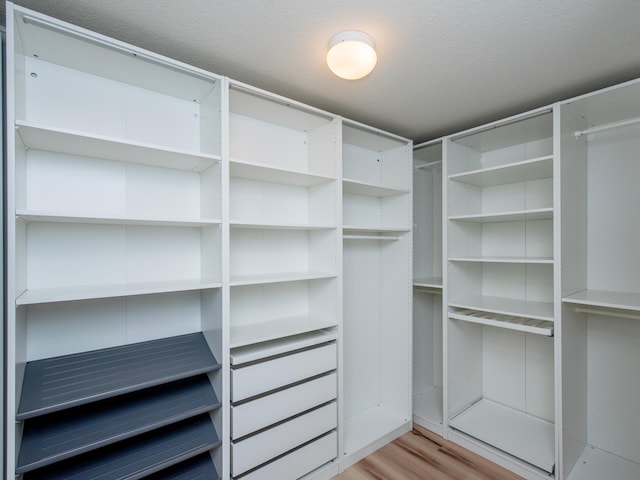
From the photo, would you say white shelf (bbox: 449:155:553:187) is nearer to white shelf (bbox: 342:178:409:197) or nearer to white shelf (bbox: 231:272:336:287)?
white shelf (bbox: 342:178:409:197)

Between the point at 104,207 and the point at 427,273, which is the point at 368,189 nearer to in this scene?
the point at 427,273

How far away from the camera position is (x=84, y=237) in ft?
4.85

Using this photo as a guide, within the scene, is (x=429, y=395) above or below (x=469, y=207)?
below

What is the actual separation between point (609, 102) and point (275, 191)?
6.83 feet

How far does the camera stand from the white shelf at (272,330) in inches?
64.2

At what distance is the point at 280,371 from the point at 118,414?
76 cm

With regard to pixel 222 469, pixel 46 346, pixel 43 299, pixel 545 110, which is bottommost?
pixel 222 469

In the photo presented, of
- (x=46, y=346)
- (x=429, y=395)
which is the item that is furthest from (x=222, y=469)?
(x=429, y=395)

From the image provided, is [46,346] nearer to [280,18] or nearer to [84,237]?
[84,237]

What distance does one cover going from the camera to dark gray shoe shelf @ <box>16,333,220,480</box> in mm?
1187

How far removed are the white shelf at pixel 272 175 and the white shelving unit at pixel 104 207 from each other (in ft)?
0.48

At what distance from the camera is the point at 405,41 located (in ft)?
4.70

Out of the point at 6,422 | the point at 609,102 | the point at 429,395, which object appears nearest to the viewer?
the point at 6,422

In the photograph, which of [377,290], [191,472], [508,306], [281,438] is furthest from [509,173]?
[191,472]
